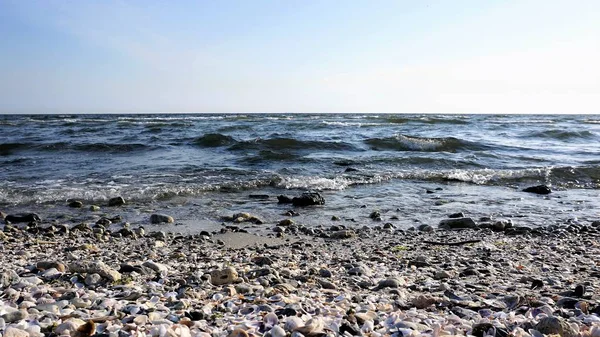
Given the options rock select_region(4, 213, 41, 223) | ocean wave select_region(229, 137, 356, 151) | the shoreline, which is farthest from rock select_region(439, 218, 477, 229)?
ocean wave select_region(229, 137, 356, 151)

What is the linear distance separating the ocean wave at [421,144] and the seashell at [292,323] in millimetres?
15470

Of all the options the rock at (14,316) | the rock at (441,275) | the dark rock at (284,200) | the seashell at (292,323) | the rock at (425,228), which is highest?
the rock at (14,316)

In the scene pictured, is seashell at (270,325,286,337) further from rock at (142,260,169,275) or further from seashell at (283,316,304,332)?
rock at (142,260,169,275)

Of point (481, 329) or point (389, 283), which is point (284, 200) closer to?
point (389, 283)

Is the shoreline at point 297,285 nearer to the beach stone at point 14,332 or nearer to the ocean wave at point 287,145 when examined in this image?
→ the beach stone at point 14,332

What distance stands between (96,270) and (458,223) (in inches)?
199

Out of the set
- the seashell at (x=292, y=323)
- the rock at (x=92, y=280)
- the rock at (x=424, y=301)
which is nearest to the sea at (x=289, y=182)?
the rock at (x=92, y=280)

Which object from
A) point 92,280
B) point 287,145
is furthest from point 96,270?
point 287,145

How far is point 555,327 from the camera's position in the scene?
7.39ft

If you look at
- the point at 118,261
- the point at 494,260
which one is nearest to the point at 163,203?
the point at 118,261

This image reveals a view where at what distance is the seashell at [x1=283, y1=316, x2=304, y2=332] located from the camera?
2240mm

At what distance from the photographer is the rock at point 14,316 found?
2.20m

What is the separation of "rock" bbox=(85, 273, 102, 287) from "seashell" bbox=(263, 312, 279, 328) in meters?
1.48

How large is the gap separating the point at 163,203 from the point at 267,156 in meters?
6.52
